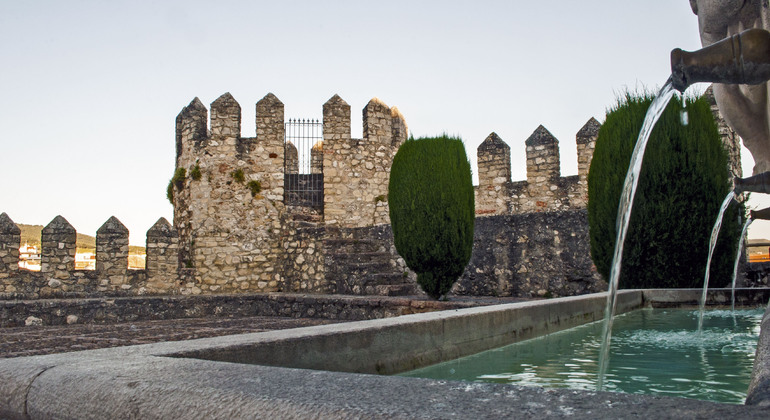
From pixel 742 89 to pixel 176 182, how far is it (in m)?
12.3

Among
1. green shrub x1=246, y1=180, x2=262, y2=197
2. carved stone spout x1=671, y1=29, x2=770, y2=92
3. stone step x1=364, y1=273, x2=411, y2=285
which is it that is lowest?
stone step x1=364, y1=273, x2=411, y2=285

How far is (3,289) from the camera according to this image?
1018 centimetres

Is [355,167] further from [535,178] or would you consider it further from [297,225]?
[535,178]

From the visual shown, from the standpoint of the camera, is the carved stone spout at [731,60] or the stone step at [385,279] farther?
the stone step at [385,279]


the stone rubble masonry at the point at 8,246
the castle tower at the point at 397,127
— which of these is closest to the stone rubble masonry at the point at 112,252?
the stone rubble masonry at the point at 8,246

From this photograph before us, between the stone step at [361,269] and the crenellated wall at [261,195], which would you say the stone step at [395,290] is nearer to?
the stone step at [361,269]

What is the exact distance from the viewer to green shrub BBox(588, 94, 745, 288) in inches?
320

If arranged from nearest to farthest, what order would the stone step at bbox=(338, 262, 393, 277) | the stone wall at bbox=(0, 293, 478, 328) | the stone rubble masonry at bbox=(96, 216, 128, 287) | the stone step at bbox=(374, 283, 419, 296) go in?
the stone wall at bbox=(0, 293, 478, 328)
the stone step at bbox=(374, 283, 419, 296)
the stone rubble masonry at bbox=(96, 216, 128, 287)
the stone step at bbox=(338, 262, 393, 277)

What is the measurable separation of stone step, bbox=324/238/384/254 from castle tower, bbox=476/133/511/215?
245cm

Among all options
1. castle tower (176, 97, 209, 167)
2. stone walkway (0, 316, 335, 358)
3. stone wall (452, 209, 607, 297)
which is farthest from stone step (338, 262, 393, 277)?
castle tower (176, 97, 209, 167)

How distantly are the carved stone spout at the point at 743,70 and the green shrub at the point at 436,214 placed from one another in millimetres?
5998

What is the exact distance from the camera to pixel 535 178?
40.9ft

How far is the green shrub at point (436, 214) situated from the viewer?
28.8 feet

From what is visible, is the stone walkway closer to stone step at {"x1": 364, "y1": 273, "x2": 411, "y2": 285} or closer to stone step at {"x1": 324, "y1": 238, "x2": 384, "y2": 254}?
stone step at {"x1": 364, "y1": 273, "x2": 411, "y2": 285}
